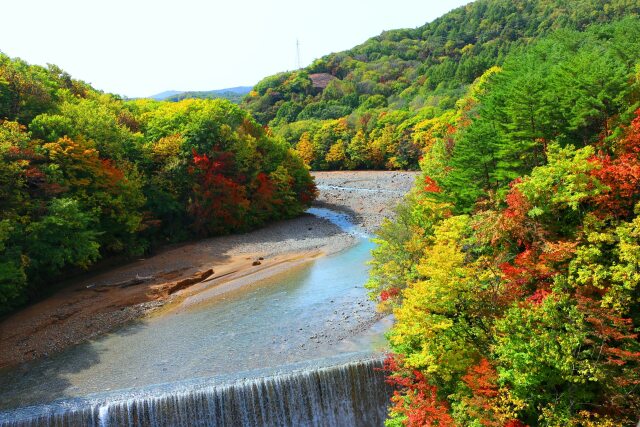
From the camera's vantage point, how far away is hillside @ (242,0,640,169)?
289 ft

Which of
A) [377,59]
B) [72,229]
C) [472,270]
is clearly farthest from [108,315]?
[377,59]

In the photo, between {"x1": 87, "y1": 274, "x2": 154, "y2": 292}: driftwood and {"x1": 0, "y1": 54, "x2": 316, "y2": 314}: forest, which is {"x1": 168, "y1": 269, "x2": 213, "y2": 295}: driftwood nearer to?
{"x1": 87, "y1": 274, "x2": 154, "y2": 292}: driftwood

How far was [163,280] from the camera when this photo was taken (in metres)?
32.7

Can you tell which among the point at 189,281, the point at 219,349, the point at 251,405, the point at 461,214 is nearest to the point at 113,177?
the point at 189,281

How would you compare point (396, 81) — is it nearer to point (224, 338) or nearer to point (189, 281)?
point (189, 281)

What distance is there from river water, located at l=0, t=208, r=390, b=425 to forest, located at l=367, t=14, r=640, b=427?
3243 millimetres

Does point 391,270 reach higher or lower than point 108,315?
higher

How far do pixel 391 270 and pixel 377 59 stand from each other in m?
156

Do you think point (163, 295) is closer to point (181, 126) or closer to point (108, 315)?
point (108, 315)

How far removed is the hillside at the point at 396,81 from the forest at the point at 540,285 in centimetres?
5800

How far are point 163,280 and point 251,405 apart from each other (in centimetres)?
1648

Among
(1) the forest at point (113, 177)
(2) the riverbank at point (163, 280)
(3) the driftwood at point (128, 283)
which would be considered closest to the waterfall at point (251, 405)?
(2) the riverbank at point (163, 280)

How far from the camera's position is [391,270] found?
22.0m

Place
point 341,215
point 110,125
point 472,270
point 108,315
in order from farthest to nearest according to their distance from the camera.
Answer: point 341,215, point 110,125, point 108,315, point 472,270
